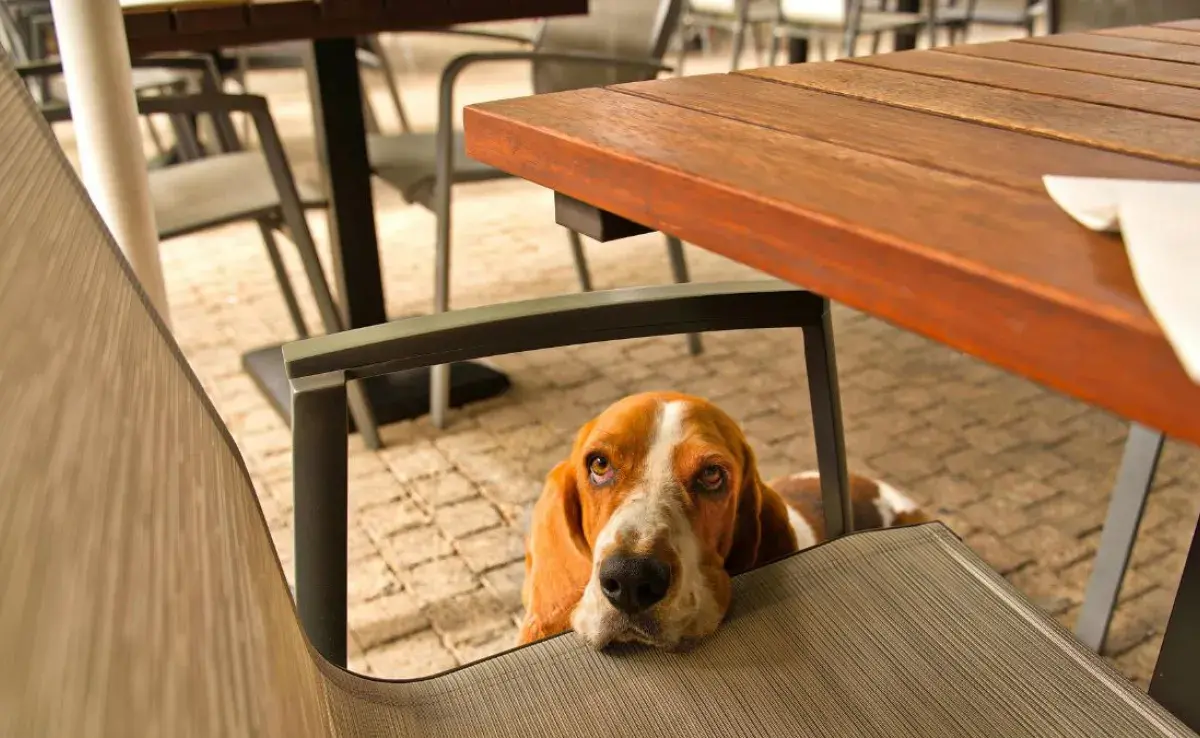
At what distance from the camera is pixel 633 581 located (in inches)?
33.4

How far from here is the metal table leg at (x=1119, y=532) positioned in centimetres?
138

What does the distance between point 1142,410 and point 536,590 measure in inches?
29.5

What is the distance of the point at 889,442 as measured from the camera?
7.02ft

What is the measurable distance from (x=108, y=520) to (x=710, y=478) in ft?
2.34

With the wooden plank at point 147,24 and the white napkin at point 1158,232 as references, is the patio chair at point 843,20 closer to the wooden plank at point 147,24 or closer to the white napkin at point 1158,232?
the wooden plank at point 147,24

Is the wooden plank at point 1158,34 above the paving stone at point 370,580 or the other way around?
above

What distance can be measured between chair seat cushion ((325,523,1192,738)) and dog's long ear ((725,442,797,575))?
170mm

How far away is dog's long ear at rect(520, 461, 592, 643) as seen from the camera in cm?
100

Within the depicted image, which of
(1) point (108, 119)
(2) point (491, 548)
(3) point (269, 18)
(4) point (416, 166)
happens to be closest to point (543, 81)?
(4) point (416, 166)

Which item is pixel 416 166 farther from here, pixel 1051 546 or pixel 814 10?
pixel 814 10

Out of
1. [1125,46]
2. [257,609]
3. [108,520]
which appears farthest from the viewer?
[1125,46]

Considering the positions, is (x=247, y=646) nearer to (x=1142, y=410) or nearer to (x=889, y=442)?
(x=1142, y=410)

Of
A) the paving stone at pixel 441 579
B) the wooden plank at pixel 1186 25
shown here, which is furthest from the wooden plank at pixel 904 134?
the paving stone at pixel 441 579

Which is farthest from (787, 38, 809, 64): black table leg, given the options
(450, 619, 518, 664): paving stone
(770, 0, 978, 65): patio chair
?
(450, 619, 518, 664): paving stone
